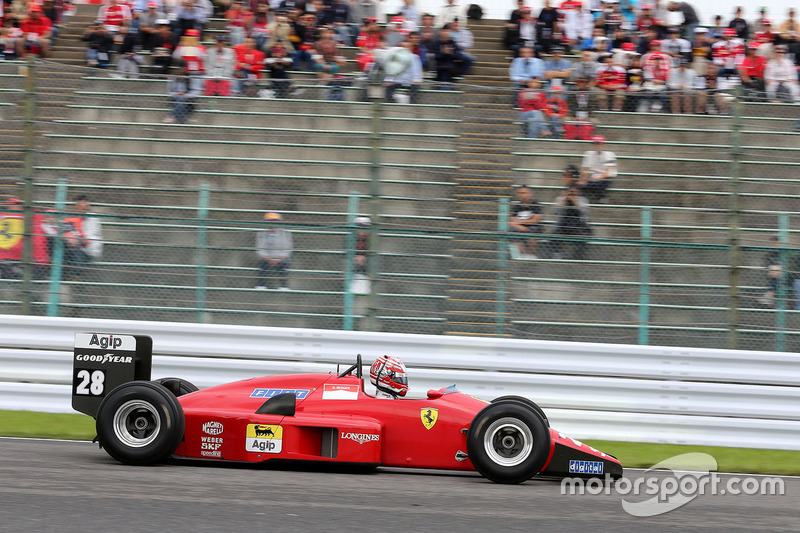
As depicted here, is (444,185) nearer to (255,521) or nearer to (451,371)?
(451,371)

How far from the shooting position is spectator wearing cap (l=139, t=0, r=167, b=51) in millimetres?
12422

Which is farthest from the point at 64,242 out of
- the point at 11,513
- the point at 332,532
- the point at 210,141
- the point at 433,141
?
the point at 332,532

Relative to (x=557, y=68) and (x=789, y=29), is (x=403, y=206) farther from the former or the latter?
(x=789, y=29)

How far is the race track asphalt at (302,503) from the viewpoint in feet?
→ 15.9

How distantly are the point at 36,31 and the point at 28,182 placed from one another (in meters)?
4.65

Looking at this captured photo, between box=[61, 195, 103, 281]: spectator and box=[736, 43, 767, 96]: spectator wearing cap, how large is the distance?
792cm

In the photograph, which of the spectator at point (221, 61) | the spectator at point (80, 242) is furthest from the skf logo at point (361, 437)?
the spectator at point (221, 61)

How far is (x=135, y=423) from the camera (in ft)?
21.6

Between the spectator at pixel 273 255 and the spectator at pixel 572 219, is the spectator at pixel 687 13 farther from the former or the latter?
the spectator at pixel 273 255

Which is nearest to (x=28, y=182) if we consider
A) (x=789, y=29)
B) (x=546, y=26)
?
(x=546, y=26)

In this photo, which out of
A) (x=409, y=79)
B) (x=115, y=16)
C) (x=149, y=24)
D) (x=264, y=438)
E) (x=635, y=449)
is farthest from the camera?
(x=115, y=16)

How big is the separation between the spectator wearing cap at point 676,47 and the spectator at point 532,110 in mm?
3112

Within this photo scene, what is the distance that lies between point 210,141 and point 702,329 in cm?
543

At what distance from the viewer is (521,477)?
21.2 feet
